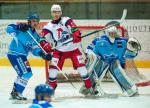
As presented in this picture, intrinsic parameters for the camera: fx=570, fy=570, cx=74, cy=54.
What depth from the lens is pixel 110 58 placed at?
6809mm

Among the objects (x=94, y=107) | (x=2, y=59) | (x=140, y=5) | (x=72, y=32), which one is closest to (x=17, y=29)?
(x=72, y=32)

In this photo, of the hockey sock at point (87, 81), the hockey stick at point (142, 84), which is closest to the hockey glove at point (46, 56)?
the hockey sock at point (87, 81)

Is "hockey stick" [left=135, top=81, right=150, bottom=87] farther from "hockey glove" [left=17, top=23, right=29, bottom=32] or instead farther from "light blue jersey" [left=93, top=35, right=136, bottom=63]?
"hockey glove" [left=17, top=23, right=29, bottom=32]

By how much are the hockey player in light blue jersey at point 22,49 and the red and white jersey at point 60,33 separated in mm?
223

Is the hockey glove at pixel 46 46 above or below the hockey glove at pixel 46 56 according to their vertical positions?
above

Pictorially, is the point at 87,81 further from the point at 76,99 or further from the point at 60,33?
the point at 60,33

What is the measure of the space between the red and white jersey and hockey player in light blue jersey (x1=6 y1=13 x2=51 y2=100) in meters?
0.22

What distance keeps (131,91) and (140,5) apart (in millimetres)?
3702

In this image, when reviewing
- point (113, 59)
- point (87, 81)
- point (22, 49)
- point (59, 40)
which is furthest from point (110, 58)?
point (22, 49)

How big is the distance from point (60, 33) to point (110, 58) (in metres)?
0.67

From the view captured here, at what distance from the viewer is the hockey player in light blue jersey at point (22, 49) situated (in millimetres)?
6426

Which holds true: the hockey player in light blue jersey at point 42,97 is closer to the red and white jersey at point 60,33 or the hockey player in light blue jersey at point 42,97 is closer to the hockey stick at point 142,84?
the red and white jersey at point 60,33

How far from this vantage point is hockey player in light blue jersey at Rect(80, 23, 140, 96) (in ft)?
22.3

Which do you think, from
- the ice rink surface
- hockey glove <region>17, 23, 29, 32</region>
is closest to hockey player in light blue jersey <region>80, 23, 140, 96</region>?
the ice rink surface
